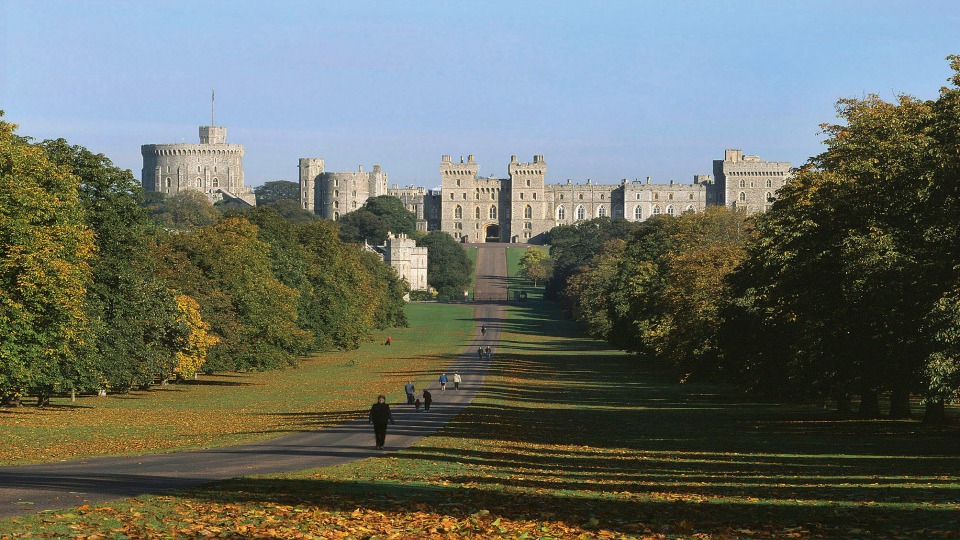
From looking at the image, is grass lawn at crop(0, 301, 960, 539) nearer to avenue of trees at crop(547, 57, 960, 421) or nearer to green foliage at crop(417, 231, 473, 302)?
avenue of trees at crop(547, 57, 960, 421)

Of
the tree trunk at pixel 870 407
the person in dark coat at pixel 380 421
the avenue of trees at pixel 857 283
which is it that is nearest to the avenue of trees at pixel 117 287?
the person in dark coat at pixel 380 421

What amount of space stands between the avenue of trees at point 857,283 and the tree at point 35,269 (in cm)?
2198

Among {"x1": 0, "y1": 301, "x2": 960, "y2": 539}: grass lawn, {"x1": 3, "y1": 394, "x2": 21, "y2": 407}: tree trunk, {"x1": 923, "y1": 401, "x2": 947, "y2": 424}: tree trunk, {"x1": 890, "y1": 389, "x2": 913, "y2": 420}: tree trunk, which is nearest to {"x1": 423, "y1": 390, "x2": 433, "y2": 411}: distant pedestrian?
{"x1": 0, "y1": 301, "x2": 960, "y2": 539}: grass lawn

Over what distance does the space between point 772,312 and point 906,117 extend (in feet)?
24.5

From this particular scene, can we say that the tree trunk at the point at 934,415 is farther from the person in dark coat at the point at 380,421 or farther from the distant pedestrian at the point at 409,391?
the distant pedestrian at the point at 409,391

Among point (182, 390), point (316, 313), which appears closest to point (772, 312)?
point (182, 390)

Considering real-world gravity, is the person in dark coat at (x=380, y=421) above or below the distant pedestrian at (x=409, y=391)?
above

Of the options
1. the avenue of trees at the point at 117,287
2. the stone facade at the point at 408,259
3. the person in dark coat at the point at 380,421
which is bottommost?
the person in dark coat at the point at 380,421

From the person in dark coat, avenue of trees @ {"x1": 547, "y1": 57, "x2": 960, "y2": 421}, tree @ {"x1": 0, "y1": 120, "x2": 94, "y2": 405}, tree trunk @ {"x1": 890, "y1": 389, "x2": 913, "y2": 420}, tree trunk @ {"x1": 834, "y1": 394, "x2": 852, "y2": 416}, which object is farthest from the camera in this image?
tree trunk @ {"x1": 834, "y1": 394, "x2": 852, "y2": 416}

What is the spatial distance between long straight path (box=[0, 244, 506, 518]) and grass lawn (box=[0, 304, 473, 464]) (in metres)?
1.83

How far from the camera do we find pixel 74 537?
12.8 m

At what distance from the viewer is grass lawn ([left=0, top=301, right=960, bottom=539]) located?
1438cm

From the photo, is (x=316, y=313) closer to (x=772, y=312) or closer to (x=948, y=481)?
(x=772, y=312)

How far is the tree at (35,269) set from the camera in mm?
38219
